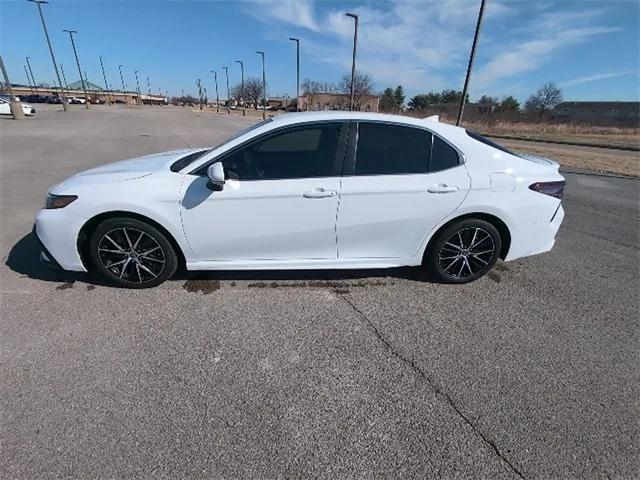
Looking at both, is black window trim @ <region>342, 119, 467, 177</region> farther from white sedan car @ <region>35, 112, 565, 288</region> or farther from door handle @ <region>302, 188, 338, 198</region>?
door handle @ <region>302, 188, 338, 198</region>

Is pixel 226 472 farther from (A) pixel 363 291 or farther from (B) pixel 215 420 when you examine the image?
(A) pixel 363 291

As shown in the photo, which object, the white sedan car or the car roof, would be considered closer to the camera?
the white sedan car

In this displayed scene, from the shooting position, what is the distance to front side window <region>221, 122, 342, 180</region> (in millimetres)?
3080

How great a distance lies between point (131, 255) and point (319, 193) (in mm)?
1796

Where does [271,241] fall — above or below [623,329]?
above

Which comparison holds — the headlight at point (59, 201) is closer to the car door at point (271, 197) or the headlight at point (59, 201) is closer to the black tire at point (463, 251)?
the car door at point (271, 197)

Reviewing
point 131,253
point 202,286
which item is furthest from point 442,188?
point 131,253

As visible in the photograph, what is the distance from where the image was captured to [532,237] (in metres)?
3.56

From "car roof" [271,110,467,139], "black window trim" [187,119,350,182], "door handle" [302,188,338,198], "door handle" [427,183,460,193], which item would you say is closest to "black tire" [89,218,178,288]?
"black window trim" [187,119,350,182]

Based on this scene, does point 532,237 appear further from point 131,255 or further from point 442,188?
point 131,255

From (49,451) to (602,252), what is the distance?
585 cm

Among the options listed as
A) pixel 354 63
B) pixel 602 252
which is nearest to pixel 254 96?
pixel 354 63

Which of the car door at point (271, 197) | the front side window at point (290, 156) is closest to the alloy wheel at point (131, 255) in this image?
the car door at point (271, 197)

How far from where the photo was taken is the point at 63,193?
311 centimetres
